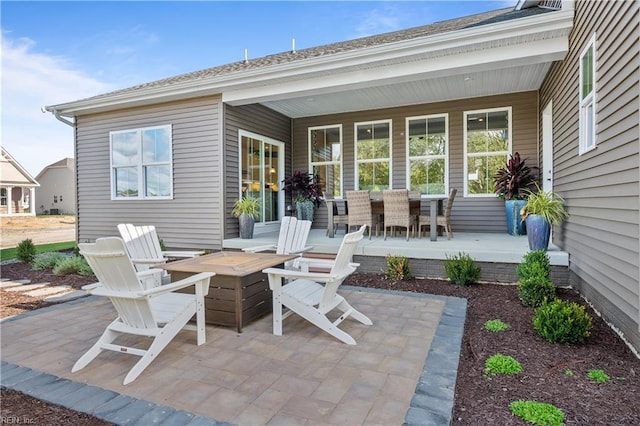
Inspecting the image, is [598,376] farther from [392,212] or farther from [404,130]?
[404,130]

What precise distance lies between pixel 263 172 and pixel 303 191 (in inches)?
38.3

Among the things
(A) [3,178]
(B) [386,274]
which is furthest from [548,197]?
(A) [3,178]

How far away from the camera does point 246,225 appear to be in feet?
21.6

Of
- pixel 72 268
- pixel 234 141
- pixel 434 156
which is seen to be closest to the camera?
pixel 72 268

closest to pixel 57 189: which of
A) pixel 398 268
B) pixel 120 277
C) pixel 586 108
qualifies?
pixel 398 268

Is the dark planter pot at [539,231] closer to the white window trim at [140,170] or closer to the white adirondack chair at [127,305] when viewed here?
the white adirondack chair at [127,305]

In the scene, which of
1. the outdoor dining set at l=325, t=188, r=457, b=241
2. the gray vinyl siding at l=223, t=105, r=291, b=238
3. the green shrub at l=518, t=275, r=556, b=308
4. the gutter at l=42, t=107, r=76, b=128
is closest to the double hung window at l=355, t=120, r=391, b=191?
the outdoor dining set at l=325, t=188, r=457, b=241

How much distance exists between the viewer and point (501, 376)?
90.5 inches

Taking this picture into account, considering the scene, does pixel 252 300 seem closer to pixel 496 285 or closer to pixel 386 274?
pixel 386 274

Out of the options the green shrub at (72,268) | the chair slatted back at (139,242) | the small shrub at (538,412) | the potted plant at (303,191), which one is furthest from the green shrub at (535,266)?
the green shrub at (72,268)

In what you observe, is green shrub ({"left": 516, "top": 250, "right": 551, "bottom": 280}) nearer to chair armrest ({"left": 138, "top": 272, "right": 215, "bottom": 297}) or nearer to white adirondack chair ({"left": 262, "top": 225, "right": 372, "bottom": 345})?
white adirondack chair ({"left": 262, "top": 225, "right": 372, "bottom": 345})

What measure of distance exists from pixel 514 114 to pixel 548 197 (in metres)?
2.78

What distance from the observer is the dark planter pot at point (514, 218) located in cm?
650

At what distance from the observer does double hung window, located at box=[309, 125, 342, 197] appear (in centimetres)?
837
